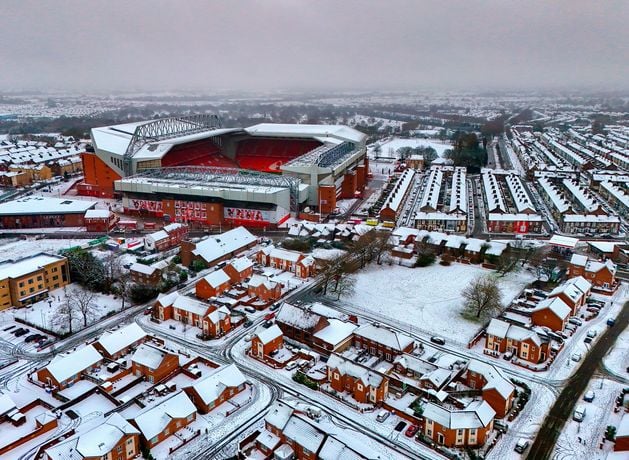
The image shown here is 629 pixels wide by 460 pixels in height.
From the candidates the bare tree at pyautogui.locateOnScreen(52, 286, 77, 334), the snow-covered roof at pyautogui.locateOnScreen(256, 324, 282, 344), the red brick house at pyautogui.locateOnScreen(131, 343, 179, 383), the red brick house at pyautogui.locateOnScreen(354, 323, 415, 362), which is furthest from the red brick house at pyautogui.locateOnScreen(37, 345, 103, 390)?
the red brick house at pyautogui.locateOnScreen(354, 323, 415, 362)

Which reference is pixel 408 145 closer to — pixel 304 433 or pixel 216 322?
pixel 216 322

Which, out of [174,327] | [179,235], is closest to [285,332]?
[174,327]

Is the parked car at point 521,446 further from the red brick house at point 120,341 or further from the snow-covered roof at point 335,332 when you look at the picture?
the red brick house at point 120,341

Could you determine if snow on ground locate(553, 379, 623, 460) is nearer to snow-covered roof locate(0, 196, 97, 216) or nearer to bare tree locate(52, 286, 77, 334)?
bare tree locate(52, 286, 77, 334)

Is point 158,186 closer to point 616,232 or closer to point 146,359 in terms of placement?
point 146,359

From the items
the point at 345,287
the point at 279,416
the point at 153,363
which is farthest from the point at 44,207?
the point at 279,416
